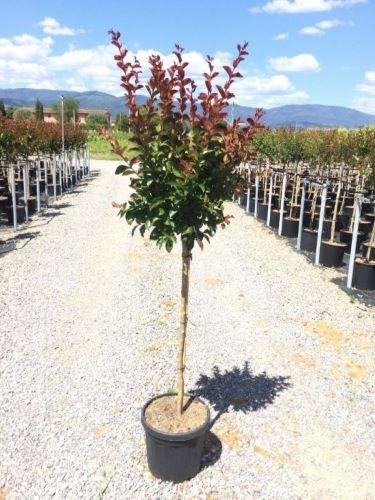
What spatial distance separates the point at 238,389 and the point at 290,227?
8760mm

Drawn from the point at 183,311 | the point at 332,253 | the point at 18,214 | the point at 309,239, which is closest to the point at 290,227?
the point at 309,239

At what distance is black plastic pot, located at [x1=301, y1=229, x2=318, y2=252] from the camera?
11770 mm

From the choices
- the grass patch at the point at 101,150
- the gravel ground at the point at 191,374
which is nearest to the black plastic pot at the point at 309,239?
the gravel ground at the point at 191,374

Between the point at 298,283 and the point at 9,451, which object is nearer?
the point at 9,451

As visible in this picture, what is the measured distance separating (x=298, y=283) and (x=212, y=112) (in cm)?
683

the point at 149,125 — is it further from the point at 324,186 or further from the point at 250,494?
A: the point at 324,186

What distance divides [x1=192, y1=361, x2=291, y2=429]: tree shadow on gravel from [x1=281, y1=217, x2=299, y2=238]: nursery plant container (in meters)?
8.19

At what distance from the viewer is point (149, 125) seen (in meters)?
3.32

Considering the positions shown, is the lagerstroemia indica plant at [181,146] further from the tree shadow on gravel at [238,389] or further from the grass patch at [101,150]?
the grass patch at [101,150]

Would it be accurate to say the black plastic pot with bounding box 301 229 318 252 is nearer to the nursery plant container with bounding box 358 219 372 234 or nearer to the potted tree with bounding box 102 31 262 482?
the nursery plant container with bounding box 358 219 372 234

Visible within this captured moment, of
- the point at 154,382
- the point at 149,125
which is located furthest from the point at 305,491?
the point at 149,125

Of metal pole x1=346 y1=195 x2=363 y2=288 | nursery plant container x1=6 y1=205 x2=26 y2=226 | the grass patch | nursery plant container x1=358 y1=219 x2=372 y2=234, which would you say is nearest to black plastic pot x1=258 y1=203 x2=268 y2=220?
nursery plant container x1=358 y1=219 x2=372 y2=234

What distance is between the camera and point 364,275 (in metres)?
8.98

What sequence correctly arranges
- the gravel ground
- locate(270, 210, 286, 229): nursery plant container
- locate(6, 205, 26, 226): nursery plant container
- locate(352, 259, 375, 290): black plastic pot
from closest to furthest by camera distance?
1. the gravel ground
2. locate(352, 259, 375, 290): black plastic pot
3. locate(6, 205, 26, 226): nursery plant container
4. locate(270, 210, 286, 229): nursery plant container
